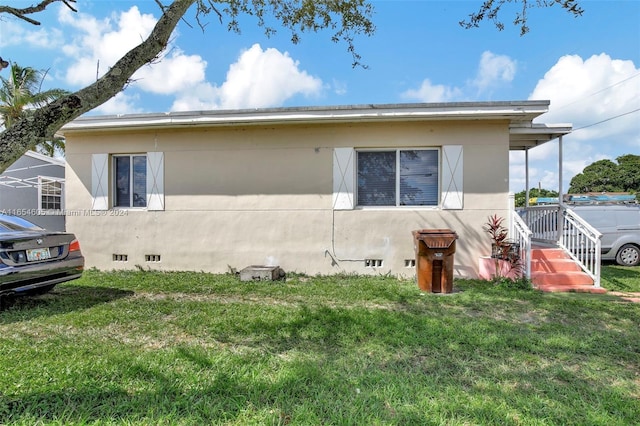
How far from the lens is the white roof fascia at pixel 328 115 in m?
5.98

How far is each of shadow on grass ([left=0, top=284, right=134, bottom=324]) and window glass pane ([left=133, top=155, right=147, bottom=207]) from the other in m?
2.27

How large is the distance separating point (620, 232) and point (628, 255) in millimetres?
640

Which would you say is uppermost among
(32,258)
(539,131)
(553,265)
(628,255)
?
(539,131)

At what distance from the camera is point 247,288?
18.7 ft

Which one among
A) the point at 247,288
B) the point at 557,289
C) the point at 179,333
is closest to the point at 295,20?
the point at 247,288

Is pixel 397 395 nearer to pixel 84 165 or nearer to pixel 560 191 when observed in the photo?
pixel 560 191

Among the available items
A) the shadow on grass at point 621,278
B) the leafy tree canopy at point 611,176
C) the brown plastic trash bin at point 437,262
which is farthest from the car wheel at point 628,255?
the leafy tree canopy at point 611,176

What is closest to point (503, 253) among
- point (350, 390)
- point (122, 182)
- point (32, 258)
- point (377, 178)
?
point (377, 178)

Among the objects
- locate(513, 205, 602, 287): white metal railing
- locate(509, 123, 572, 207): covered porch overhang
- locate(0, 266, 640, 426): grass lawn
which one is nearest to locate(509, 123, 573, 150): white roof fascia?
locate(509, 123, 572, 207): covered porch overhang

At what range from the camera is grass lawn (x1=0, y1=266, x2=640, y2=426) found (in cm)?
222

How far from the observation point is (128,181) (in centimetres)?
755

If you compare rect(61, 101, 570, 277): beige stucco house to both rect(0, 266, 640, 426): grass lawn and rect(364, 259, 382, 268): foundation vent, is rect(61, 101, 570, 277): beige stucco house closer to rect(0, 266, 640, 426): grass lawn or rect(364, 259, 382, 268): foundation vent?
rect(364, 259, 382, 268): foundation vent

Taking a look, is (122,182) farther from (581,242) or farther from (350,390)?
(581,242)

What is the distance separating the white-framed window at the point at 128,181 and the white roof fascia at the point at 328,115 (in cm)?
70
